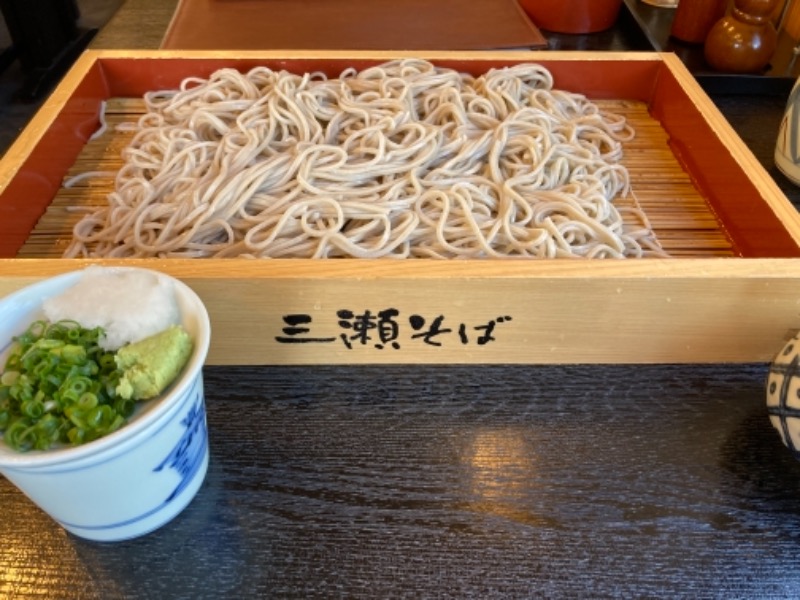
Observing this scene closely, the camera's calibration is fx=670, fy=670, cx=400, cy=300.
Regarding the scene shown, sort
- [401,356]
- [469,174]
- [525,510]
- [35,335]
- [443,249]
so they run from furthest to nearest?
[469,174], [443,249], [401,356], [525,510], [35,335]

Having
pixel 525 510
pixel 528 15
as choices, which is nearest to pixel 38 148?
pixel 525 510

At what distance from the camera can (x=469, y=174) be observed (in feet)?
4.94

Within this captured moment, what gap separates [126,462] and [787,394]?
863mm

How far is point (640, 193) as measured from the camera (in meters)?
→ 1.55

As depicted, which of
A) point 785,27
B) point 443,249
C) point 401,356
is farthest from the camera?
point 785,27

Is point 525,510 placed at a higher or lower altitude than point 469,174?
lower

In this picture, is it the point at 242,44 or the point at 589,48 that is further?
the point at 589,48

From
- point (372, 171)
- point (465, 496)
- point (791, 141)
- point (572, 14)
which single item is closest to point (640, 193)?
point (791, 141)

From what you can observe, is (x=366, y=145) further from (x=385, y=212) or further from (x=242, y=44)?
(x=242, y=44)

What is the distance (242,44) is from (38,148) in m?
0.90

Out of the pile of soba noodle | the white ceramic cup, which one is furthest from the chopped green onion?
the white ceramic cup

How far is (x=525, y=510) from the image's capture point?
964mm

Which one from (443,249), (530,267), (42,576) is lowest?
(42,576)

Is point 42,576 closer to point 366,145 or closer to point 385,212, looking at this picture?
point 385,212
